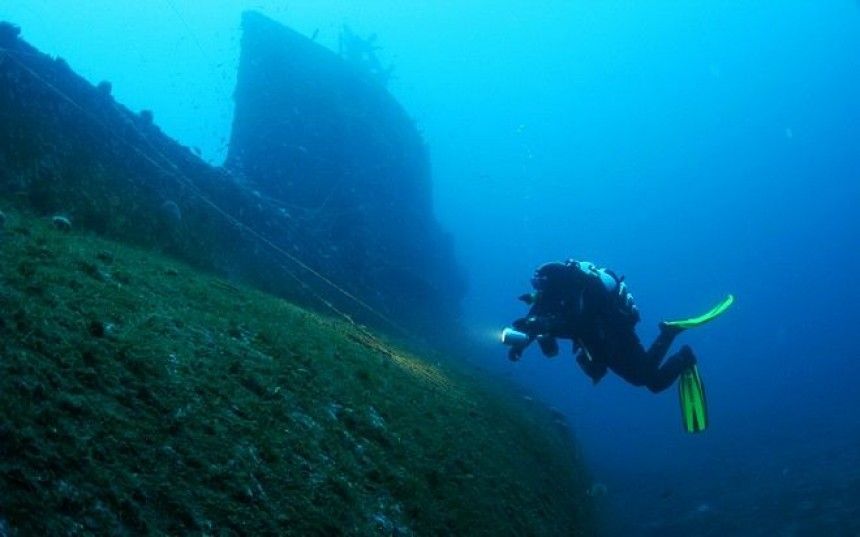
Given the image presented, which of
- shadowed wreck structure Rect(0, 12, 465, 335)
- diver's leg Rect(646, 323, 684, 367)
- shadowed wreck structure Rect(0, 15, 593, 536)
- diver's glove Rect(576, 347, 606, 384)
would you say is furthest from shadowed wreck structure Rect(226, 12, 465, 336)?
diver's leg Rect(646, 323, 684, 367)

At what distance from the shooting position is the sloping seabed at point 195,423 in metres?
2.80

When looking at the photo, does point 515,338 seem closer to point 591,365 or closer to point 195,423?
point 591,365

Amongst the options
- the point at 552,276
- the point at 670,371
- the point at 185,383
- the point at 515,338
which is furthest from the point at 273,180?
the point at 185,383

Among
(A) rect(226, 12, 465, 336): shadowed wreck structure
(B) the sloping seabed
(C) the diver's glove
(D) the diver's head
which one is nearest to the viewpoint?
(B) the sloping seabed

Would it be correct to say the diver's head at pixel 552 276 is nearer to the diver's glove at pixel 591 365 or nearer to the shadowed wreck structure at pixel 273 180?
the diver's glove at pixel 591 365

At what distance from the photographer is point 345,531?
4.06 metres

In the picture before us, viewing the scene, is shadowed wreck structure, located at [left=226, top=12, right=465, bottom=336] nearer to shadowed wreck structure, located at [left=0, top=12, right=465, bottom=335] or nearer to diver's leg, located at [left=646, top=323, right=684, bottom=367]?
shadowed wreck structure, located at [left=0, top=12, right=465, bottom=335]

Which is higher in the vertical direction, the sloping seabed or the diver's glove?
the diver's glove

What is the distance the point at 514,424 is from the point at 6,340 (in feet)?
35.6

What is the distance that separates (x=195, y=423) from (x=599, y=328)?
22.8 feet

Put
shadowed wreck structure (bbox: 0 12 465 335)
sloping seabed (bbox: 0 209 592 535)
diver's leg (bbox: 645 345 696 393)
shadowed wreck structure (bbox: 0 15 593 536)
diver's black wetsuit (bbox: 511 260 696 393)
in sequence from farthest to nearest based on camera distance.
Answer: shadowed wreck structure (bbox: 0 12 465 335)
diver's leg (bbox: 645 345 696 393)
diver's black wetsuit (bbox: 511 260 696 393)
shadowed wreck structure (bbox: 0 15 593 536)
sloping seabed (bbox: 0 209 592 535)

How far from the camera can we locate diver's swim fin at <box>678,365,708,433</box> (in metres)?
9.59

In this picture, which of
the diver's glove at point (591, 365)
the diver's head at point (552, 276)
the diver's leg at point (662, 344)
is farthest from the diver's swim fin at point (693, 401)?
the diver's head at point (552, 276)

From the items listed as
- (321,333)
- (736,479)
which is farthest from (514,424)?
(736,479)
